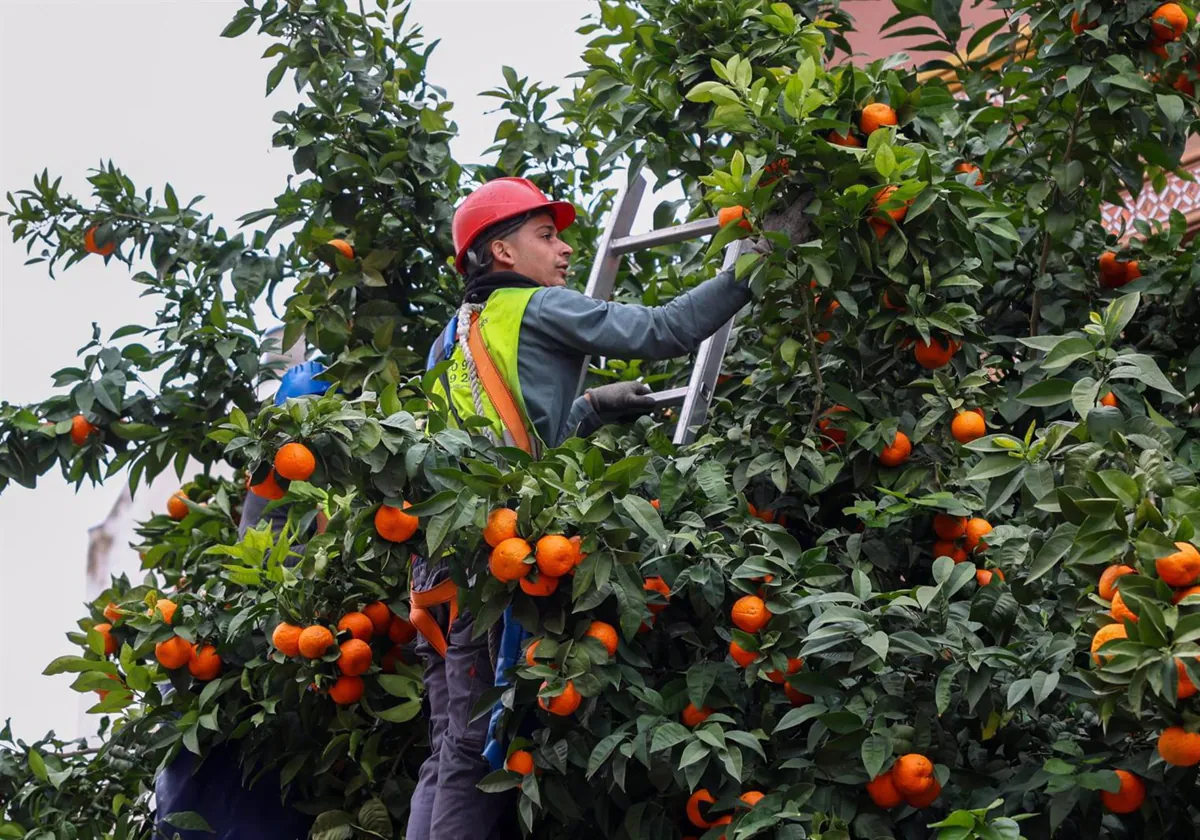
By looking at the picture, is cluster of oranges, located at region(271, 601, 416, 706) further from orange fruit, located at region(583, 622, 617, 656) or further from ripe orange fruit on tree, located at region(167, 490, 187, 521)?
ripe orange fruit on tree, located at region(167, 490, 187, 521)

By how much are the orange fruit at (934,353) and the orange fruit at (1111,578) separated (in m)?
1.08

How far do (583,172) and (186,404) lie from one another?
168 centimetres

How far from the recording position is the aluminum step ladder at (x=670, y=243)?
4266mm

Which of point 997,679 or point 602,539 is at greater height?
point 602,539

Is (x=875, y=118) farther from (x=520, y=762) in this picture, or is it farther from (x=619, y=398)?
(x=520, y=762)

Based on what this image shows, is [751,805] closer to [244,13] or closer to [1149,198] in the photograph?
[244,13]

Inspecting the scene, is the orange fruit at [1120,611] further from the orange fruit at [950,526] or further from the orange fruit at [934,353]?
the orange fruit at [934,353]

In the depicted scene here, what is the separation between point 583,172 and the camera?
595 cm

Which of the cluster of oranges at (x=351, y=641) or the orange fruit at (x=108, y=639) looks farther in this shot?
the orange fruit at (x=108, y=639)

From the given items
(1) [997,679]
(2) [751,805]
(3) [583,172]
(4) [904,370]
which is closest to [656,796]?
(2) [751,805]

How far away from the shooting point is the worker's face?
13.5 ft

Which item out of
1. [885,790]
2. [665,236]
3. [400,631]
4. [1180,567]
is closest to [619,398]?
[665,236]

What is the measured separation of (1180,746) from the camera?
276 centimetres

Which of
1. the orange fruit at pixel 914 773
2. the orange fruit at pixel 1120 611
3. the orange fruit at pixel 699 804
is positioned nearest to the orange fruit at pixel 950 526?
the orange fruit at pixel 914 773
